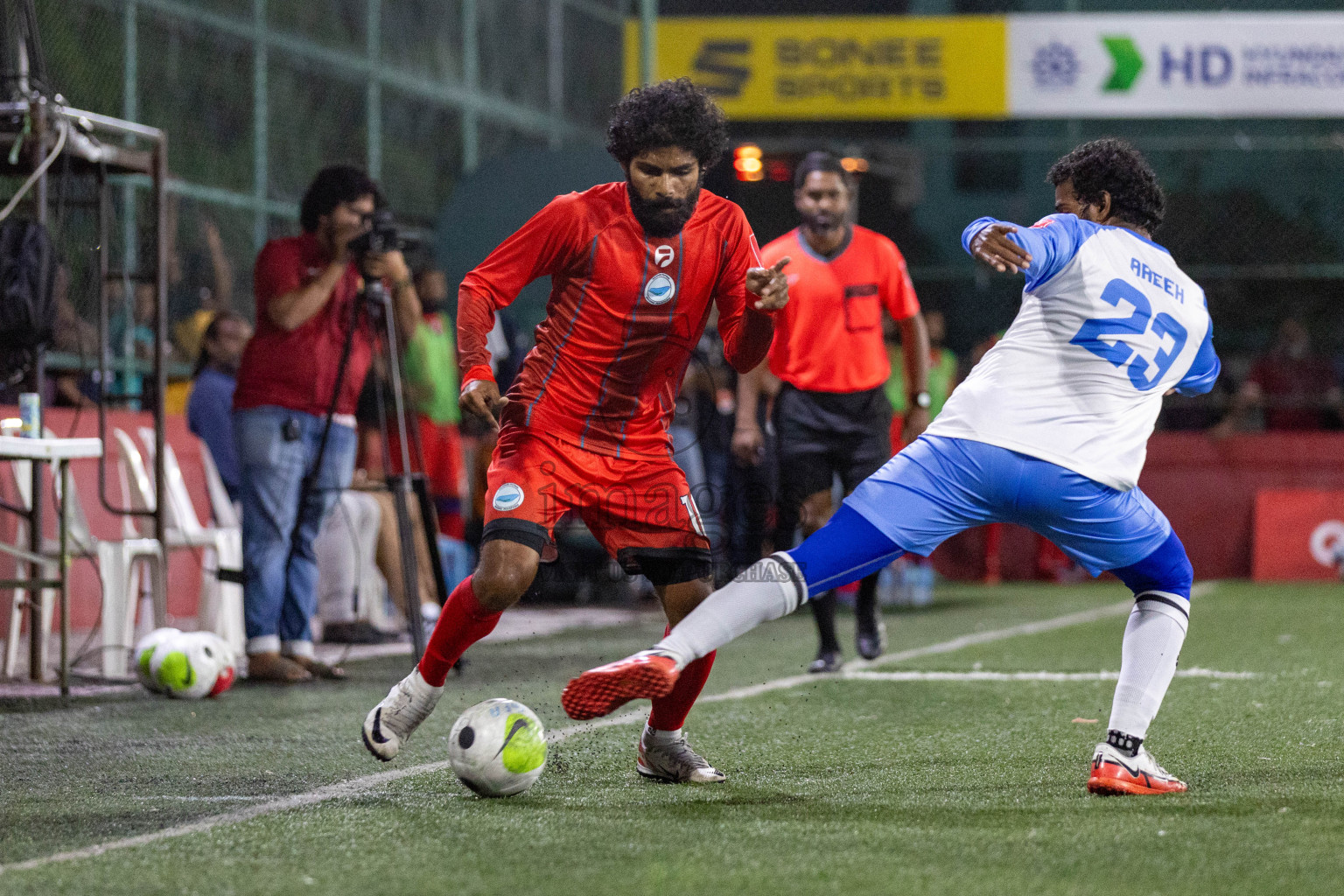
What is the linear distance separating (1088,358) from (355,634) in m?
6.27

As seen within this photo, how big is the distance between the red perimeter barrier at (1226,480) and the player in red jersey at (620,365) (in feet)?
36.9

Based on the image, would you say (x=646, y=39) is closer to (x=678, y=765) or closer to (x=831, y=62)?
(x=831, y=62)

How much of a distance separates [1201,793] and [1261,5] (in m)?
16.9

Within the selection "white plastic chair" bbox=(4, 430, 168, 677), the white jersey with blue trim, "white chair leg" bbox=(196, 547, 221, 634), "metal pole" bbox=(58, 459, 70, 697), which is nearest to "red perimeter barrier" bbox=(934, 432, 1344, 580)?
"white chair leg" bbox=(196, 547, 221, 634)

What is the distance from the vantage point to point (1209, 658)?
8.49m

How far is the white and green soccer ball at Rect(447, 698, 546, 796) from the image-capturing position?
4.63 metres

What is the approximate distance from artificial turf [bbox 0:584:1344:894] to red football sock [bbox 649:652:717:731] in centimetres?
20

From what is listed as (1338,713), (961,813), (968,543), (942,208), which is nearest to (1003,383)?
(961,813)

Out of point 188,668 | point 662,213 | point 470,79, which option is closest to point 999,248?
point 662,213

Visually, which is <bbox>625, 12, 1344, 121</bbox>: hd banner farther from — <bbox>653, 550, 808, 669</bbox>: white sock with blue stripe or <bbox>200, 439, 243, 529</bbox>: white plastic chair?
<bbox>653, 550, 808, 669</bbox>: white sock with blue stripe

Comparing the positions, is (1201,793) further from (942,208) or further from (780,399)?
(942,208)

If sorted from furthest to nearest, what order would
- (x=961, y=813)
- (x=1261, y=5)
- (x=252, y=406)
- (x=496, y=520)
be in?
1. (x=1261, y=5)
2. (x=252, y=406)
3. (x=496, y=520)
4. (x=961, y=813)

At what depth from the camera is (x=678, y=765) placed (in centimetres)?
496

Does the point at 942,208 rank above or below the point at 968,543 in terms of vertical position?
above
